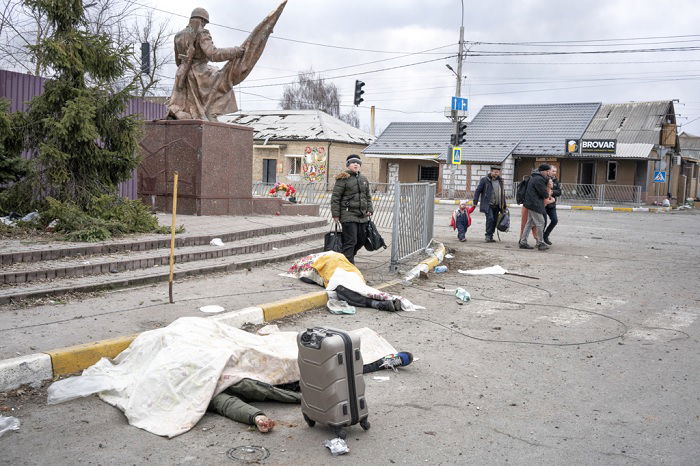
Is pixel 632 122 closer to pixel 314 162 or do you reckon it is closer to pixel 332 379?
pixel 314 162

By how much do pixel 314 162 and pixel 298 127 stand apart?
3.80 meters

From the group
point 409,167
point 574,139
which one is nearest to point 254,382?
point 574,139

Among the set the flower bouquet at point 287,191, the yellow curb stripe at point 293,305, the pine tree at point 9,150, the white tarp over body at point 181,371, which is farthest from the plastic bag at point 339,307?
the flower bouquet at point 287,191

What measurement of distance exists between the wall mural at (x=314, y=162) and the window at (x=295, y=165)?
730 millimetres

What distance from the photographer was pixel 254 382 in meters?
4.64

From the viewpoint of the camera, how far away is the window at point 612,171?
128 feet

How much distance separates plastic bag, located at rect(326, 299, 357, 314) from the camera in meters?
7.68

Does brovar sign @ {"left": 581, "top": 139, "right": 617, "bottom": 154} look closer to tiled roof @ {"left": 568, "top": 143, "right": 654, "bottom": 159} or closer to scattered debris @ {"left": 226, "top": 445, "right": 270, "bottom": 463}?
tiled roof @ {"left": 568, "top": 143, "right": 654, "bottom": 159}

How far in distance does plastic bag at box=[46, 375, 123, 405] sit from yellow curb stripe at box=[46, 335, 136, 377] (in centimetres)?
33

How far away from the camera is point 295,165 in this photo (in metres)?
45.0

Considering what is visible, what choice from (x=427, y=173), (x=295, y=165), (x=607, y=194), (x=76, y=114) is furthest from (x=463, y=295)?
(x=295, y=165)

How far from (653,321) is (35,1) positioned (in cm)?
960

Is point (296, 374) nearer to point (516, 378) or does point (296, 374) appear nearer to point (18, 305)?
point (516, 378)

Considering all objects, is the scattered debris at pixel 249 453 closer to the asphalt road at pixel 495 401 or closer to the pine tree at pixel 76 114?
the asphalt road at pixel 495 401
